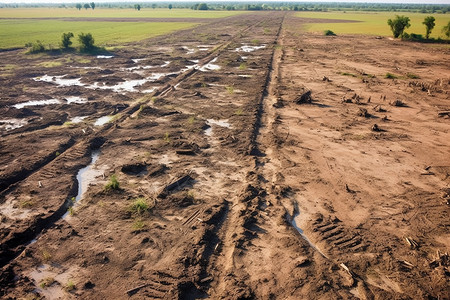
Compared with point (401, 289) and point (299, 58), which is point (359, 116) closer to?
point (401, 289)

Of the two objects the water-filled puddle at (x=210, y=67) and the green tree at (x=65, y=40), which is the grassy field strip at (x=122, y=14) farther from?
the water-filled puddle at (x=210, y=67)

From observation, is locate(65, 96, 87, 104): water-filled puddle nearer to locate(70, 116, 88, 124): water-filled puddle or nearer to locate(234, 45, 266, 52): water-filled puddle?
locate(70, 116, 88, 124): water-filled puddle

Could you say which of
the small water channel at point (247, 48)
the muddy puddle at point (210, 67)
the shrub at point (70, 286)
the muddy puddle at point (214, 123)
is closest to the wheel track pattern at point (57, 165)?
the shrub at point (70, 286)

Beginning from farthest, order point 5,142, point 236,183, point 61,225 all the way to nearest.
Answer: point 5,142, point 236,183, point 61,225

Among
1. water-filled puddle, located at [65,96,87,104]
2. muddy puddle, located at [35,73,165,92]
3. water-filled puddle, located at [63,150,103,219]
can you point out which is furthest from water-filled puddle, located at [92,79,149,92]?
water-filled puddle, located at [63,150,103,219]

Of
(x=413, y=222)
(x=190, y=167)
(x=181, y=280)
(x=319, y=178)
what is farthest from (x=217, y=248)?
(x=413, y=222)

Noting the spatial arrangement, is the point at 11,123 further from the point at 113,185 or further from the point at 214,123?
the point at 214,123
